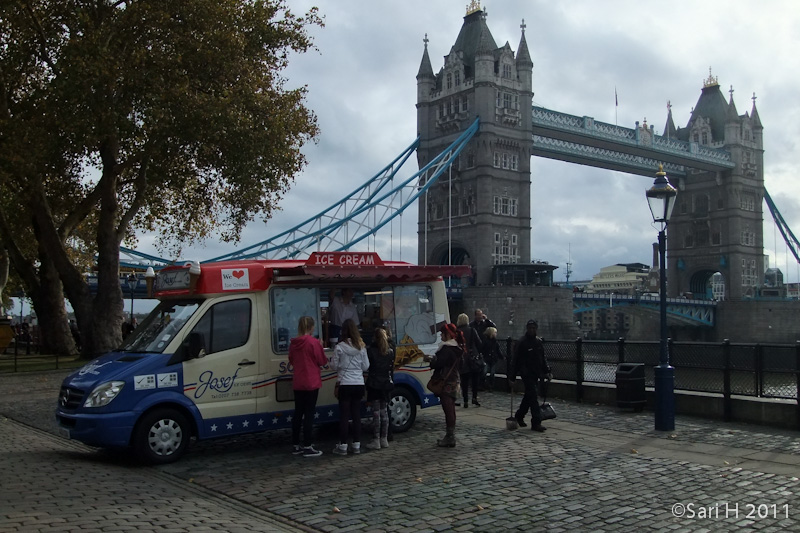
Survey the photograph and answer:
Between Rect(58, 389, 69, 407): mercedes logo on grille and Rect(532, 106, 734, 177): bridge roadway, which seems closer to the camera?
Rect(58, 389, 69, 407): mercedes logo on grille

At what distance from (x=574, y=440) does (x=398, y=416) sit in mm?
2509

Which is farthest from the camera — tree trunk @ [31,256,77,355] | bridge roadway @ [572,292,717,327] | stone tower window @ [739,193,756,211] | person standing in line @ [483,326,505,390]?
stone tower window @ [739,193,756,211]

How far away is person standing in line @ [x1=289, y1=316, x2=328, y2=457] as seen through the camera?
954 cm

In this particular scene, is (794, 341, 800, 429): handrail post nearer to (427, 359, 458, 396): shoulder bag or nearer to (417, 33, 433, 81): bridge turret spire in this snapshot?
(427, 359, 458, 396): shoulder bag

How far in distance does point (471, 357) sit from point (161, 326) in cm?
571

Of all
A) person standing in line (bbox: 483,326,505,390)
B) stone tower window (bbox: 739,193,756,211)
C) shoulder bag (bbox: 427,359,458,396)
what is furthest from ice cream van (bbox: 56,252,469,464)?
stone tower window (bbox: 739,193,756,211)

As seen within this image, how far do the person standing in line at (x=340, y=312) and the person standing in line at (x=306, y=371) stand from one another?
1117mm

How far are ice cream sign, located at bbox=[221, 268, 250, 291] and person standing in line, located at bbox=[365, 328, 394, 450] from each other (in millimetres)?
1844

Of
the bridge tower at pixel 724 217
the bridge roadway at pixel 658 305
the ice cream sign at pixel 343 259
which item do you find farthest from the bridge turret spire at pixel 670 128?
the ice cream sign at pixel 343 259

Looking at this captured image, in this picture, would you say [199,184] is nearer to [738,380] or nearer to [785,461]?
[738,380]

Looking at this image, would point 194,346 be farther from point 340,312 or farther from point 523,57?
point 523,57

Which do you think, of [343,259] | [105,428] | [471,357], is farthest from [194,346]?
[471,357]

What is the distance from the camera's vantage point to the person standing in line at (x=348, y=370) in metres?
9.77

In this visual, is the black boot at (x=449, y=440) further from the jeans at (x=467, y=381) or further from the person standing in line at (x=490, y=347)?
the person standing in line at (x=490, y=347)
